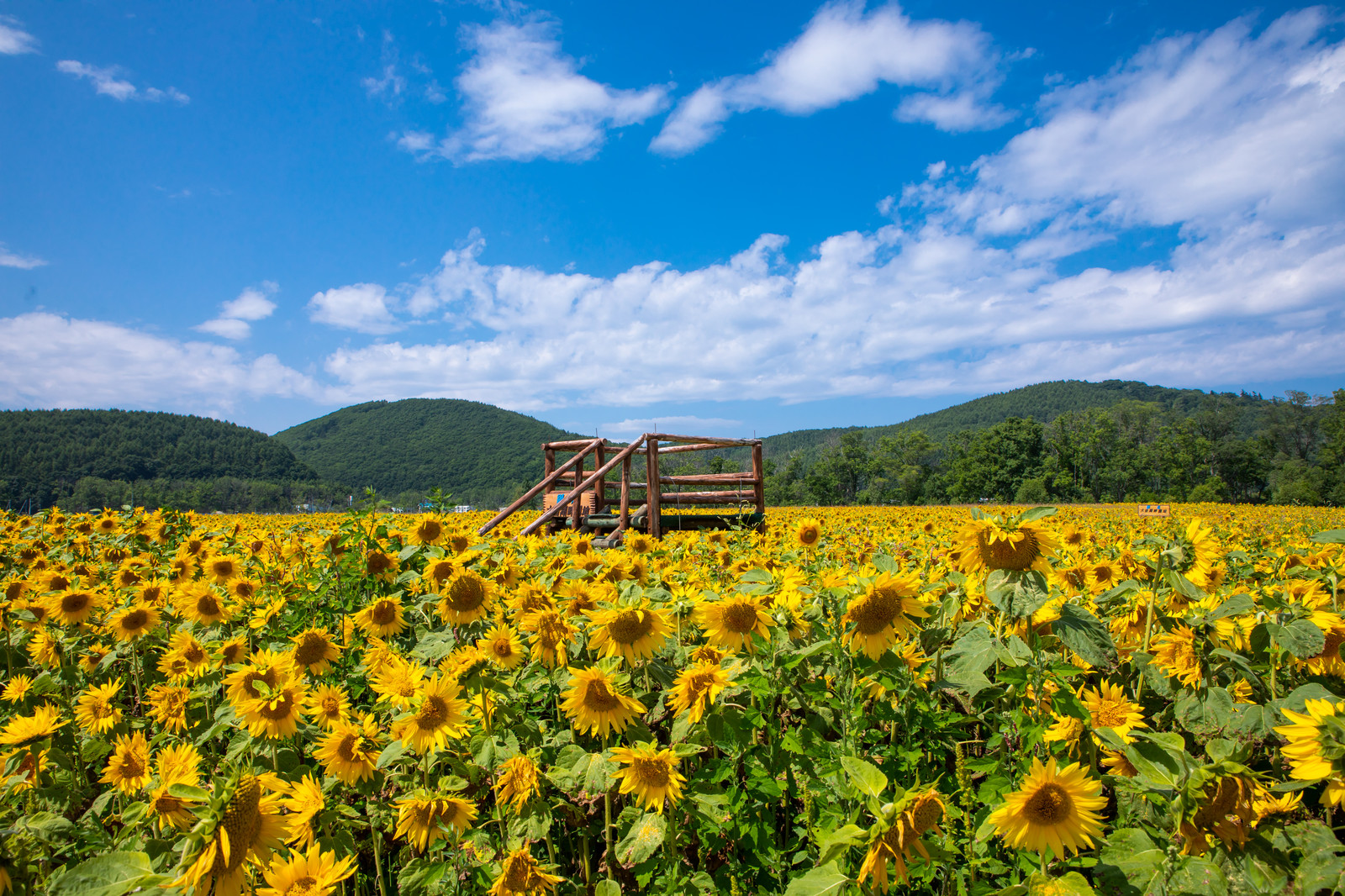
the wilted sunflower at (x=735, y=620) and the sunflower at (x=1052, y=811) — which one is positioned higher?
the wilted sunflower at (x=735, y=620)

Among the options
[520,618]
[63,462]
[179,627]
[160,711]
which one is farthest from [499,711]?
[63,462]

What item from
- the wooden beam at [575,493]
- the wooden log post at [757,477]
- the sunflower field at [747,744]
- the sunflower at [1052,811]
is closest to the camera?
the sunflower field at [747,744]

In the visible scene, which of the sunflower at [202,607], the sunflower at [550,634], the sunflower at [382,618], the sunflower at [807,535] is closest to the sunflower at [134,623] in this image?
the sunflower at [202,607]

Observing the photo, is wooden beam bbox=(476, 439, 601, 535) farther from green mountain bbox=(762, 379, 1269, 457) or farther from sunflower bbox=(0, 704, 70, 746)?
green mountain bbox=(762, 379, 1269, 457)

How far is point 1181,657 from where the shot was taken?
2059mm

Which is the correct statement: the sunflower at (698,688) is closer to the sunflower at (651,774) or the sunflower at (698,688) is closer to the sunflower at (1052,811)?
the sunflower at (651,774)

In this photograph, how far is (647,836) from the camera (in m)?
1.75

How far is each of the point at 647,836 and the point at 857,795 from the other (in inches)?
25.7

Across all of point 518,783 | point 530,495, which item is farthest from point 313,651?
point 530,495

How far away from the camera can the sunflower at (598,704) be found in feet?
6.28

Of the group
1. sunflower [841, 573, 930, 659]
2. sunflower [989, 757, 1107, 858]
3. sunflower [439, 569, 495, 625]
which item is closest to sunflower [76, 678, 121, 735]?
sunflower [439, 569, 495, 625]

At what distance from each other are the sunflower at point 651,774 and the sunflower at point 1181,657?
167 cm

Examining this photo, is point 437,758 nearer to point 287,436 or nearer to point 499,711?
point 499,711

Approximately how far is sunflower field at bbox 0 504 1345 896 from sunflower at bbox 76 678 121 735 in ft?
0.04
